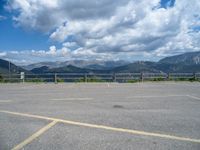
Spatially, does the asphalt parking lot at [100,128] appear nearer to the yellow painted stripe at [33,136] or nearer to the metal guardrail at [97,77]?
A: the yellow painted stripe at [33,136]

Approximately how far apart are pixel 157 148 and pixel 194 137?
1228 millimetres

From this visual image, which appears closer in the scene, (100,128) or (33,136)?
(33,136)

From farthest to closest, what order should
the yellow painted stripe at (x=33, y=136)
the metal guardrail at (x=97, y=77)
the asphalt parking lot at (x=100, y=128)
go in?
the metal guardrail at (x=97, y=77) < the asphalt parking lot at (x=100, y=128) < the yellow painted stripe at (x=33, y=136)

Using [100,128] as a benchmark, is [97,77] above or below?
above

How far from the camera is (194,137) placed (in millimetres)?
5418

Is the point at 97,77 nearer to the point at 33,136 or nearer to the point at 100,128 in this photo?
the point at 100,128

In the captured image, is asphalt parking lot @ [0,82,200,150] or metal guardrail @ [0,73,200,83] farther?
metal guardrail @ [0,73,200,83]

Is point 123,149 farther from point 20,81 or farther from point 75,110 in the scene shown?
point 20,81

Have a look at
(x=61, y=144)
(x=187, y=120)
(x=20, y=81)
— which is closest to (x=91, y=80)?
(x=20, y=81)

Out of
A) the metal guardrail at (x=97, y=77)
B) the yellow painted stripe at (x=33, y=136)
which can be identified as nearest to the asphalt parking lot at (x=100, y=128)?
the yellow painted stripe at (x=33, y=136)

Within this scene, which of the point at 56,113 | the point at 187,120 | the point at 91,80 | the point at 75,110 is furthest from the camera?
the point at 91,80

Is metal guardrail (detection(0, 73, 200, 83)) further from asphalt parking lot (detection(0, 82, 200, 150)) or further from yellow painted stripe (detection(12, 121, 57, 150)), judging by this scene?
yellow painted stripe (detection(12, 121, 57, 150))

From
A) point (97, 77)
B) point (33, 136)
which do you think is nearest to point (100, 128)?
point (33, 136)

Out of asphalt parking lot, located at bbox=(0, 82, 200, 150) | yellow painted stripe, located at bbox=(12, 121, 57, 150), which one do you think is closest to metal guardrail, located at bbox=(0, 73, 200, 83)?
asphalt parking lot, located at bbox=(0, 82, 200, 150)
